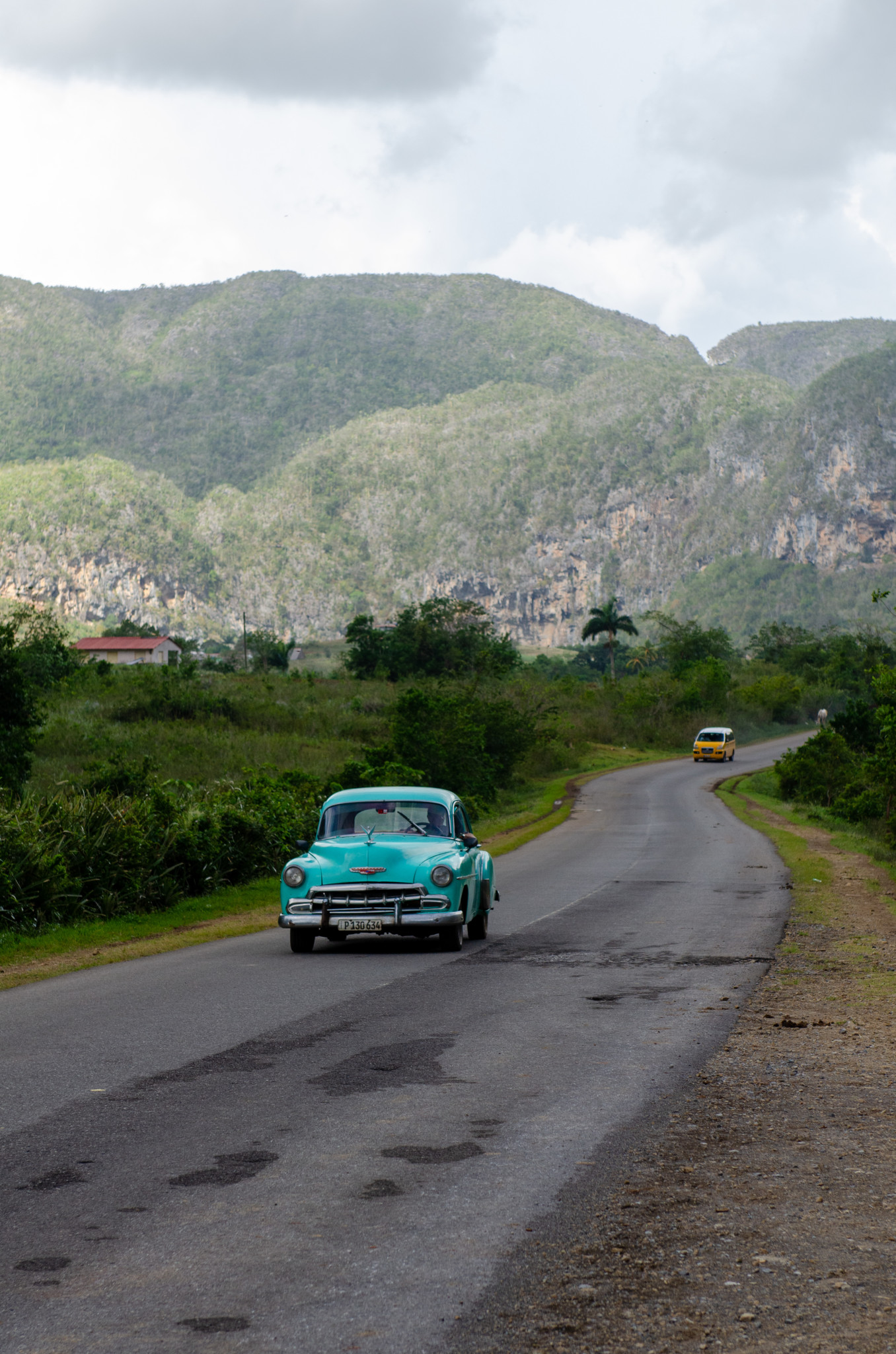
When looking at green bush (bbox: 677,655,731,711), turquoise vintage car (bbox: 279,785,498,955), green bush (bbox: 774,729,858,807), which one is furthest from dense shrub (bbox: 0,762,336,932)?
green bush (bbox: 677,655,731,711)

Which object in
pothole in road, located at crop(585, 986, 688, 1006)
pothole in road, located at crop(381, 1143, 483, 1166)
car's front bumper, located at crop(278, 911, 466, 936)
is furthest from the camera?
car's front bumper, located at crop(278, 911, 466, 936)

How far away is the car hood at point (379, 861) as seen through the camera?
553 inches

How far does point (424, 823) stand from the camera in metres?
15.2

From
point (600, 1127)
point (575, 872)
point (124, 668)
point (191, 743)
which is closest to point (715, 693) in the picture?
point (124, 668)

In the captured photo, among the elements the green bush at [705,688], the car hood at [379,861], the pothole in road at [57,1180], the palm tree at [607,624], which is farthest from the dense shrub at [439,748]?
the palm tree at [607,624]

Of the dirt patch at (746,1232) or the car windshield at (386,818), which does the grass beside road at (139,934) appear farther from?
the dirt patch at (746,1232)

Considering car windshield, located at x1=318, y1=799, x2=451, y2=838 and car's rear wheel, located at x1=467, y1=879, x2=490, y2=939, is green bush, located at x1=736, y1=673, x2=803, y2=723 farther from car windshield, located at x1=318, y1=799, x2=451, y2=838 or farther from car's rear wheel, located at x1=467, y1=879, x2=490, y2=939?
car windshield, located at x1=318, y1=799, x2=451, y2=838

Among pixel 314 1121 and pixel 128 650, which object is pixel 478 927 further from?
pixel 128 650

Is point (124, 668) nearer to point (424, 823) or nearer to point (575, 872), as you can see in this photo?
point (575, 872)

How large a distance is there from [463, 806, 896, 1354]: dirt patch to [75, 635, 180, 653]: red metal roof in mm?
126897

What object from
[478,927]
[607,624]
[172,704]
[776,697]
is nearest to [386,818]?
[478,927]

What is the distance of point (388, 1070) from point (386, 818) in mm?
7212

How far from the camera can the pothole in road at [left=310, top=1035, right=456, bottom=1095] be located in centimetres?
773

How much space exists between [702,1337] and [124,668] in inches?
2974
